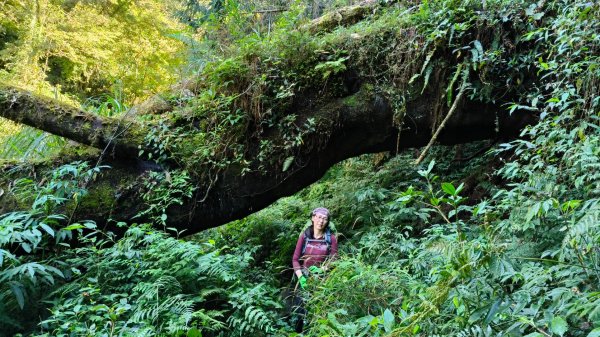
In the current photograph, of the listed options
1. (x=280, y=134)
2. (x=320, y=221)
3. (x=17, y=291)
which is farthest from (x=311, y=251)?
(x=17, y=291)

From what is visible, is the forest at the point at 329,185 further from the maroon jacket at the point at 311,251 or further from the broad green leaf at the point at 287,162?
the maroon jacket at the point at 311,251

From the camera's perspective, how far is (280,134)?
566cm

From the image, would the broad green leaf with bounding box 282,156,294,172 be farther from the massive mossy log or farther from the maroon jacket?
the maroon jacket

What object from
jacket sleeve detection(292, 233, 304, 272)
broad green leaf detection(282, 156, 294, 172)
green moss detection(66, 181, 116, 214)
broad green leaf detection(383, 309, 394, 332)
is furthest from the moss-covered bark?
broad green leaf detection(383, 309, 394, 332)

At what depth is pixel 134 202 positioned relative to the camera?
529cm

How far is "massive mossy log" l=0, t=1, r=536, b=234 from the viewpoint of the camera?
17.1 feet

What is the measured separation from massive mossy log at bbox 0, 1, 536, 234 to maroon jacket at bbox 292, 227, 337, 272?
99 cm

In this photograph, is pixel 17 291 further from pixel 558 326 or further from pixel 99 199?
pixel 558 326

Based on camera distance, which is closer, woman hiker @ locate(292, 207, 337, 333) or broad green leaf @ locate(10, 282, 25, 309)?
broad green leaf @ locate(10, 282, 25, 309)

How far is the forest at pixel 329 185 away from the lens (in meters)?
3.03

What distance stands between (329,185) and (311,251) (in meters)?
3.52

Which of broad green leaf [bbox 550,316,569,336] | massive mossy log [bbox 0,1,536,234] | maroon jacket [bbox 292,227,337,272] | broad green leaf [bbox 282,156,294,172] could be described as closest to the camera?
broad green leaf [bbox 550,316,569,336]

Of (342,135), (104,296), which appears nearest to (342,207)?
(342,135)

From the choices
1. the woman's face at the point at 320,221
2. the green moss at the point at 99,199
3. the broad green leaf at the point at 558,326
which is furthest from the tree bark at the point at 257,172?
the broad green leaf at the point at 558,326
